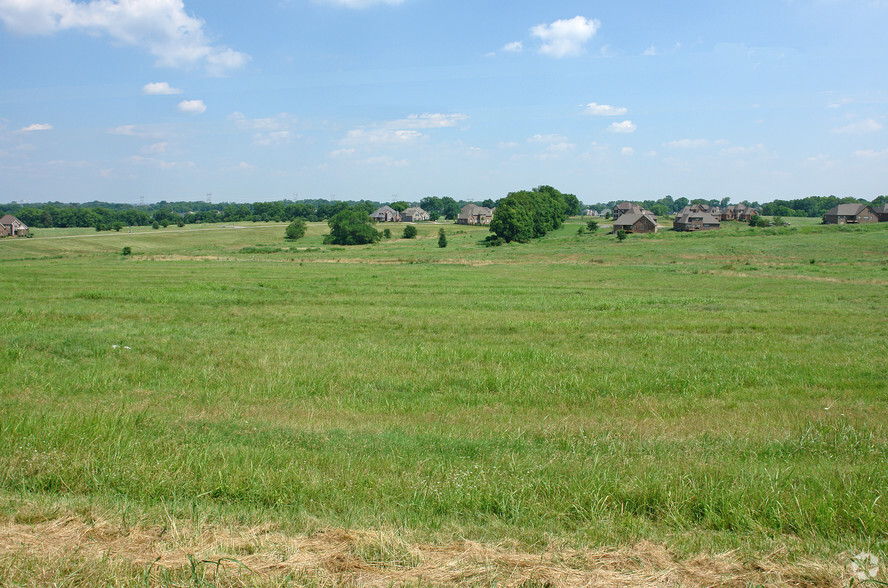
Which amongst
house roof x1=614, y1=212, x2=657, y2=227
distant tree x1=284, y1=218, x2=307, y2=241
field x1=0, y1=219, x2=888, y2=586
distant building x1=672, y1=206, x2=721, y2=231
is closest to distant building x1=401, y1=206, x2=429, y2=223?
distant tree x1=284, y1=218, x2=307, y2=241

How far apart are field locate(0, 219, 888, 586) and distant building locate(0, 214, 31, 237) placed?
11587 cm

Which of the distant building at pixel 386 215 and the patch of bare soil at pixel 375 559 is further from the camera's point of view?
the distant building at pixel 386 215

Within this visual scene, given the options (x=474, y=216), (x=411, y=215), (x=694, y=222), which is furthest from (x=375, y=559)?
(x=411, y=215)

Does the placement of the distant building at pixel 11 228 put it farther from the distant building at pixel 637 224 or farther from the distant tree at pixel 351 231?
the distant building at pixel 637 224

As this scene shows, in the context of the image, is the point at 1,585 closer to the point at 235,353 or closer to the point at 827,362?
the point at 235,353

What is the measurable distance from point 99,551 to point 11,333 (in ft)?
44.0

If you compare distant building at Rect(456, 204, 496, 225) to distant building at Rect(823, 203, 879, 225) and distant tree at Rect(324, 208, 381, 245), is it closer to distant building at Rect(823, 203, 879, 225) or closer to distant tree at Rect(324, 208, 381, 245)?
distant tree at Rect(324, 208, 381, 245)

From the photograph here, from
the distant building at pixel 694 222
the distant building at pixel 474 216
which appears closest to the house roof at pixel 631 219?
the distant building at pixel 694 222

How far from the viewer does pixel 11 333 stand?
1481 cm

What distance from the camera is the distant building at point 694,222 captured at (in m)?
109

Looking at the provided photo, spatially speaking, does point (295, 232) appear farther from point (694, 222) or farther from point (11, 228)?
point (694, 222)

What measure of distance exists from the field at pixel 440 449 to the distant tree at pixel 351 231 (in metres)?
79.2

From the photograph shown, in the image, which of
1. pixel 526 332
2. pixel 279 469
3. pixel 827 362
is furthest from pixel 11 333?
pixel 827 362

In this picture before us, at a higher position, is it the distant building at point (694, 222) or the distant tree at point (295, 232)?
the distant building at point (694, 222)
